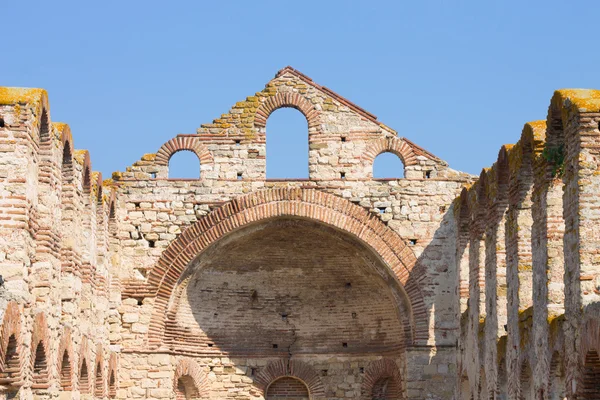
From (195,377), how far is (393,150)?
6.01 metres

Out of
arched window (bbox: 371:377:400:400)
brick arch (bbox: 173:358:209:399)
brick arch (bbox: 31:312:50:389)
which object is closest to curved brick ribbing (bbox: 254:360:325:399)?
arched window (bbox: 371:377:400:400)

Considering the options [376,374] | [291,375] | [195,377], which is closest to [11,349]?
[195,377]

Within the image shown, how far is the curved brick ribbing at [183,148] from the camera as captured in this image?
2139 cm

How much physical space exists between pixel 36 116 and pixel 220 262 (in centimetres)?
859

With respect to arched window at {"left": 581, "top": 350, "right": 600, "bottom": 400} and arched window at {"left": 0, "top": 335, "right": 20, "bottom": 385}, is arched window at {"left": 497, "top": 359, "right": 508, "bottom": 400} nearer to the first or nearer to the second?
arched window at {"left": 581, "top": 350, "right": 600, "bottom": 400}

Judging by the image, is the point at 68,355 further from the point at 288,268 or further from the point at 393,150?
the point at 393,150

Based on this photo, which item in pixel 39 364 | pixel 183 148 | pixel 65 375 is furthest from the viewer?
pixel 183 148

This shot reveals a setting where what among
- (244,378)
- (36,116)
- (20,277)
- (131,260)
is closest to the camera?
(20,277)

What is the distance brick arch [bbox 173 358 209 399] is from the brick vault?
0.15ft

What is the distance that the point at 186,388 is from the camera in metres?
22.0

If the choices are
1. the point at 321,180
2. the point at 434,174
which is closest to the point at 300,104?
the point at 321,180

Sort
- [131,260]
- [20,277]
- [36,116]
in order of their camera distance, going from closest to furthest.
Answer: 1. [20,277]
2. [36,116]
3. [131,260]

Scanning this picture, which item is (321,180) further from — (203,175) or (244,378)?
(244,378)

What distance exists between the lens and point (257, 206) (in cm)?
2100
